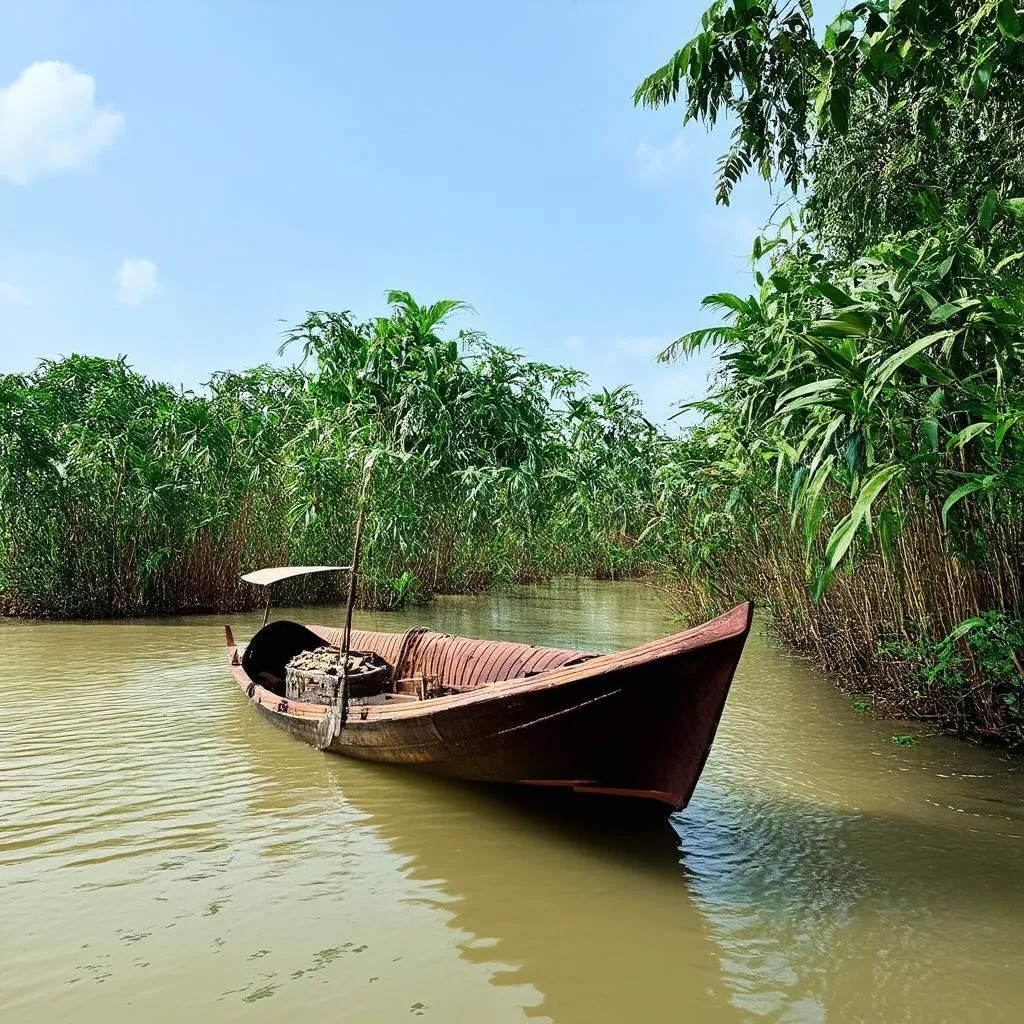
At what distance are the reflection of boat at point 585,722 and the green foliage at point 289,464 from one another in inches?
176

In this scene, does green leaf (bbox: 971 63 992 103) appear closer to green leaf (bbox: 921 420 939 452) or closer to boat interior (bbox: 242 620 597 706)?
green leaf (bbox: 921 420 939 452)

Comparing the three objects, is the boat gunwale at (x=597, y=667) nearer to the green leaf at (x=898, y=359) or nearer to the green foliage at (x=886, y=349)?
the green foliage at (x=886, y=349)

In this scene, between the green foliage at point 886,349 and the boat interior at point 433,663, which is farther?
the boat interior at point 433,663

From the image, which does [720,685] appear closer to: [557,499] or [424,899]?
[424,899]

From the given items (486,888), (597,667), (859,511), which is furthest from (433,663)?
(859,511)

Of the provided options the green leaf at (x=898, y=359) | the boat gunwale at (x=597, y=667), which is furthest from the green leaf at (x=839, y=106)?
the boat gunwale at (x=597, y=667)

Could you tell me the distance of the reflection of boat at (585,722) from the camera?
11.4 ft

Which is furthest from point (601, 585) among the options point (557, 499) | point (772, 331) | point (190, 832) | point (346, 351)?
point (190, 832)

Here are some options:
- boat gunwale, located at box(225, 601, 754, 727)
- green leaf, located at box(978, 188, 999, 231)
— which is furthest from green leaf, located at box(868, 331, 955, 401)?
boat gunwale, located at box(225, 601, 754, 727)

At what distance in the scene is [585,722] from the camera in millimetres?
3703

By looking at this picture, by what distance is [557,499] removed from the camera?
1187cm

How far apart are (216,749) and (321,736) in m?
0.69

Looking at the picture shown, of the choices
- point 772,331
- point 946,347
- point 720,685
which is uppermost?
point 772,331

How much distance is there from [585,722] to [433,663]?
2040 mm
